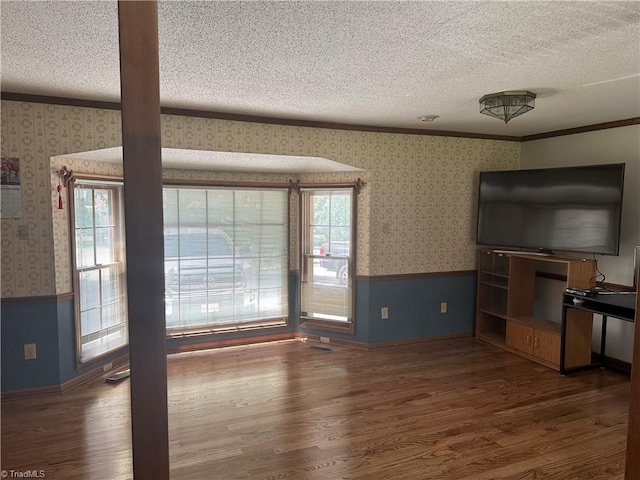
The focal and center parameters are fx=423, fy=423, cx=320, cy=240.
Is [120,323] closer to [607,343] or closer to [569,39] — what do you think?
[569,39]

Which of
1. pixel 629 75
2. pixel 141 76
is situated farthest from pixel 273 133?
pixel 141 76

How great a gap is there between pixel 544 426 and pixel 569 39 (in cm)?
248

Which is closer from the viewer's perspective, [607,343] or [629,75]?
[629,75]

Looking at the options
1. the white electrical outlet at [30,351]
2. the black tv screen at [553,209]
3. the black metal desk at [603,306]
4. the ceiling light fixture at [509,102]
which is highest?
the ceiling light fixture at [509,102]

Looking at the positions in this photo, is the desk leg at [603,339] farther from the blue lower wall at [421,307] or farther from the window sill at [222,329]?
the window sill at [222,329]

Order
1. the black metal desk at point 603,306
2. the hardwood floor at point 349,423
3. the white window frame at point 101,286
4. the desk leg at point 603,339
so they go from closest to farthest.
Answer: the hardwood floor at point 349,423, the black metal desk at point 603,306, the white window frame at point 101,286, the desk leg at point 603,339

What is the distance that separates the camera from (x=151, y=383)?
903mm

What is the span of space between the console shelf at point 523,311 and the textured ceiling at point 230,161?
1960mm

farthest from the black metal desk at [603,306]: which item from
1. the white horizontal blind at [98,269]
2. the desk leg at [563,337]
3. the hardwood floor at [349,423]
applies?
the white horizontal blind at [98,269]

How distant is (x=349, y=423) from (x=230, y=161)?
2635 mm

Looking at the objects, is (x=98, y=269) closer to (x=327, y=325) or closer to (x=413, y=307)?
(x=327, y=325)

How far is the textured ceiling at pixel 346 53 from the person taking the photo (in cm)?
176

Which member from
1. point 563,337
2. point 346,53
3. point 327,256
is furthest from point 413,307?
point 346,53

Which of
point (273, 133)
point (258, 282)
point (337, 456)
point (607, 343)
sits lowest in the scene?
point (337, 456)
